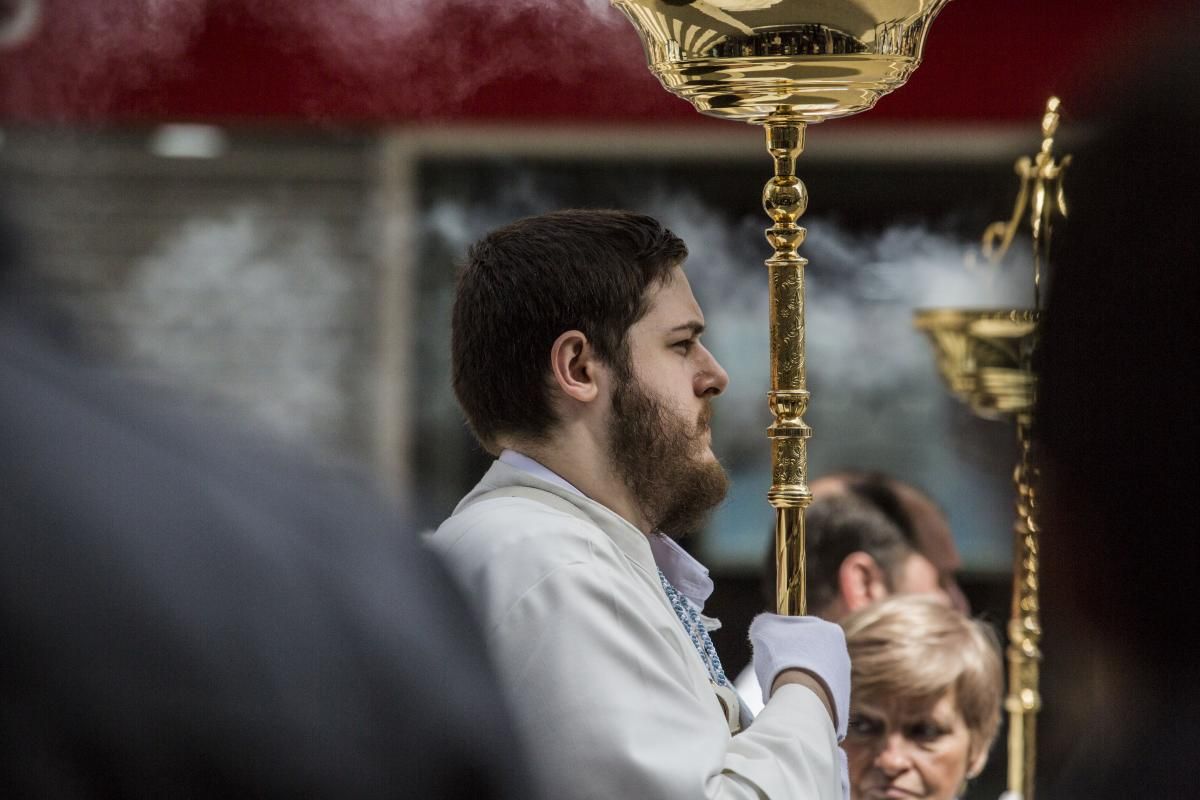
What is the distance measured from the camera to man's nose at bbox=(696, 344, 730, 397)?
2.04m

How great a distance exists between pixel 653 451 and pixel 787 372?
0.58ft

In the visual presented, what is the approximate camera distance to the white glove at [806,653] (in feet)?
6.37

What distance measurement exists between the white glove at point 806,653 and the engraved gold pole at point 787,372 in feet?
0.17

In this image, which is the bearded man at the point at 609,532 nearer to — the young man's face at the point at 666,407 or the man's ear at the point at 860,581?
the young man's face at the point at 666,407

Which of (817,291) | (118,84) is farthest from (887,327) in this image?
(118,84)

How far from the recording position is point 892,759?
8.48ft

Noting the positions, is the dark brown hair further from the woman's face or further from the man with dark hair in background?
the man with dark hair in background

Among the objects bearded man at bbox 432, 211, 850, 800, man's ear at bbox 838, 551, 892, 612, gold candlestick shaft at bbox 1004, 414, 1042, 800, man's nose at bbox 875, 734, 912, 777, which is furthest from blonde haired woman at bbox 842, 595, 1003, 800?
bearded man at bbox 432, 211, 850, 800

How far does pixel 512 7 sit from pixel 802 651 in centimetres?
351

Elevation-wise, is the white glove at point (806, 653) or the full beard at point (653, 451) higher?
the full beard at point (653, 451)

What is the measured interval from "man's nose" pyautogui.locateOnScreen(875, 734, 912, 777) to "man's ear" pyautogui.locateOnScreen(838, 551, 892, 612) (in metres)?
0.37

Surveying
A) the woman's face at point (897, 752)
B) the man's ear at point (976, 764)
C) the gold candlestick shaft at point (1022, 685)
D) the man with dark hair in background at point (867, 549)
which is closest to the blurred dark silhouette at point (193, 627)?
the gold candlestick shaft at point (1022, 685)

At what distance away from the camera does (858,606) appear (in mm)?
2918

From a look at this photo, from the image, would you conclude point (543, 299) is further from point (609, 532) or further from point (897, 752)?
point (897, 752)
